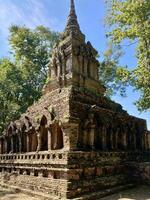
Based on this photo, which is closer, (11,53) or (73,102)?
(73,102)

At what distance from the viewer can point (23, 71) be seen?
2553cm

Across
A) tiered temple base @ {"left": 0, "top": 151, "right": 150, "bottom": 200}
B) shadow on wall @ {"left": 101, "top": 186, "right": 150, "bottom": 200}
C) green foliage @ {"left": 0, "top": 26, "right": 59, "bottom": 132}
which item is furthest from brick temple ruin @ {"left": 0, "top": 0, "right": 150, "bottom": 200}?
green foliage @ {"left": 0, "top": 26, "right": 59, "bottom": 132}

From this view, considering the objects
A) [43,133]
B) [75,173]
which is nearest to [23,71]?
[43,133]

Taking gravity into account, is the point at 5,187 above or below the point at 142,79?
below

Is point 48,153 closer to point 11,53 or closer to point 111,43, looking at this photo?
point 111,43

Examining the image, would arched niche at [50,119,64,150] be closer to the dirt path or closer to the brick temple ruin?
the brick temple ruin

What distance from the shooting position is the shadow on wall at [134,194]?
9.86 metres

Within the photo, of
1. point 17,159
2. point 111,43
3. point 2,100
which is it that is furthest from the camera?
point 2,100

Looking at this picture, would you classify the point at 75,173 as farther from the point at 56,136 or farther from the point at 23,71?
the point at 23,71

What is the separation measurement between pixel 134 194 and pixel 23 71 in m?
17.9

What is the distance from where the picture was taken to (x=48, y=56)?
26.7 m

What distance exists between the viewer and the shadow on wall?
32.4 ft

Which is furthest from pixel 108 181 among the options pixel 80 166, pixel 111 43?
pixel 111 43

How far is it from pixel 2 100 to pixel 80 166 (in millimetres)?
16239
